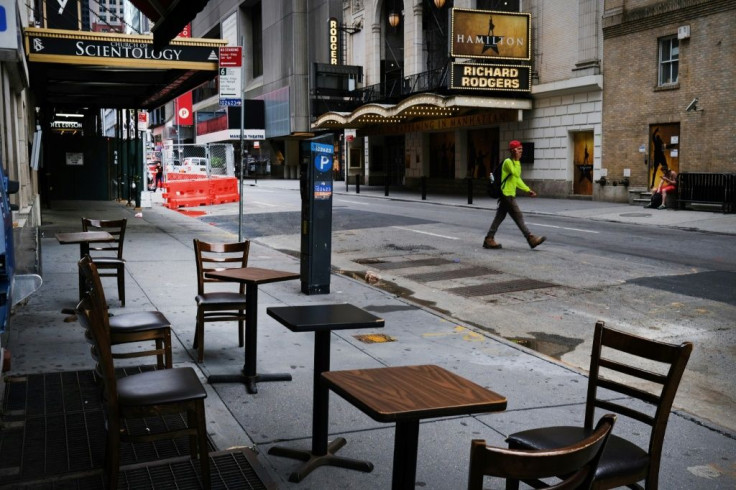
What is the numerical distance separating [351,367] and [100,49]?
12.7m

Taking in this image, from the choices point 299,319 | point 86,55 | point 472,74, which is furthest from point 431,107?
point 299,319

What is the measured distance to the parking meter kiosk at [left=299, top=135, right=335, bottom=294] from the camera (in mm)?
9828

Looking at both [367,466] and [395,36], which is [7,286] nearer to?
[367,466]

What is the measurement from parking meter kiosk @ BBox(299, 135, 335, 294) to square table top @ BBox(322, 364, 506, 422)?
6.33 meters

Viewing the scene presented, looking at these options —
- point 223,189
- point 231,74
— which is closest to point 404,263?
point 231,74

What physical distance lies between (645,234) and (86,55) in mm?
13583

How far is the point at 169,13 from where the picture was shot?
274 inches

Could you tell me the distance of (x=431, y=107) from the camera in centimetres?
3353

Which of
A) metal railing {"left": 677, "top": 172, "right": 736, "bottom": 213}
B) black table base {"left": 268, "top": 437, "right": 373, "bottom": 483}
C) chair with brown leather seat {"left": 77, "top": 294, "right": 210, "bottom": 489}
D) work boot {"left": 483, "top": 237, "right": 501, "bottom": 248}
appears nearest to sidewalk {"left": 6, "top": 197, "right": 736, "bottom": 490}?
black table base {"left": 268, "top": 437, "right": 373, "bottom": 483}

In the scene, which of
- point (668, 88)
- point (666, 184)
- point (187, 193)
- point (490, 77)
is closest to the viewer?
point (666, 184)

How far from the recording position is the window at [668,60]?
2541 centimetres

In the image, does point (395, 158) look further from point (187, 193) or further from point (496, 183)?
point (496, 183)

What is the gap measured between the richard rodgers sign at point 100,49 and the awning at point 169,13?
335 inches

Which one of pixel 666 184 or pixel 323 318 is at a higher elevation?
pixel 666 184
